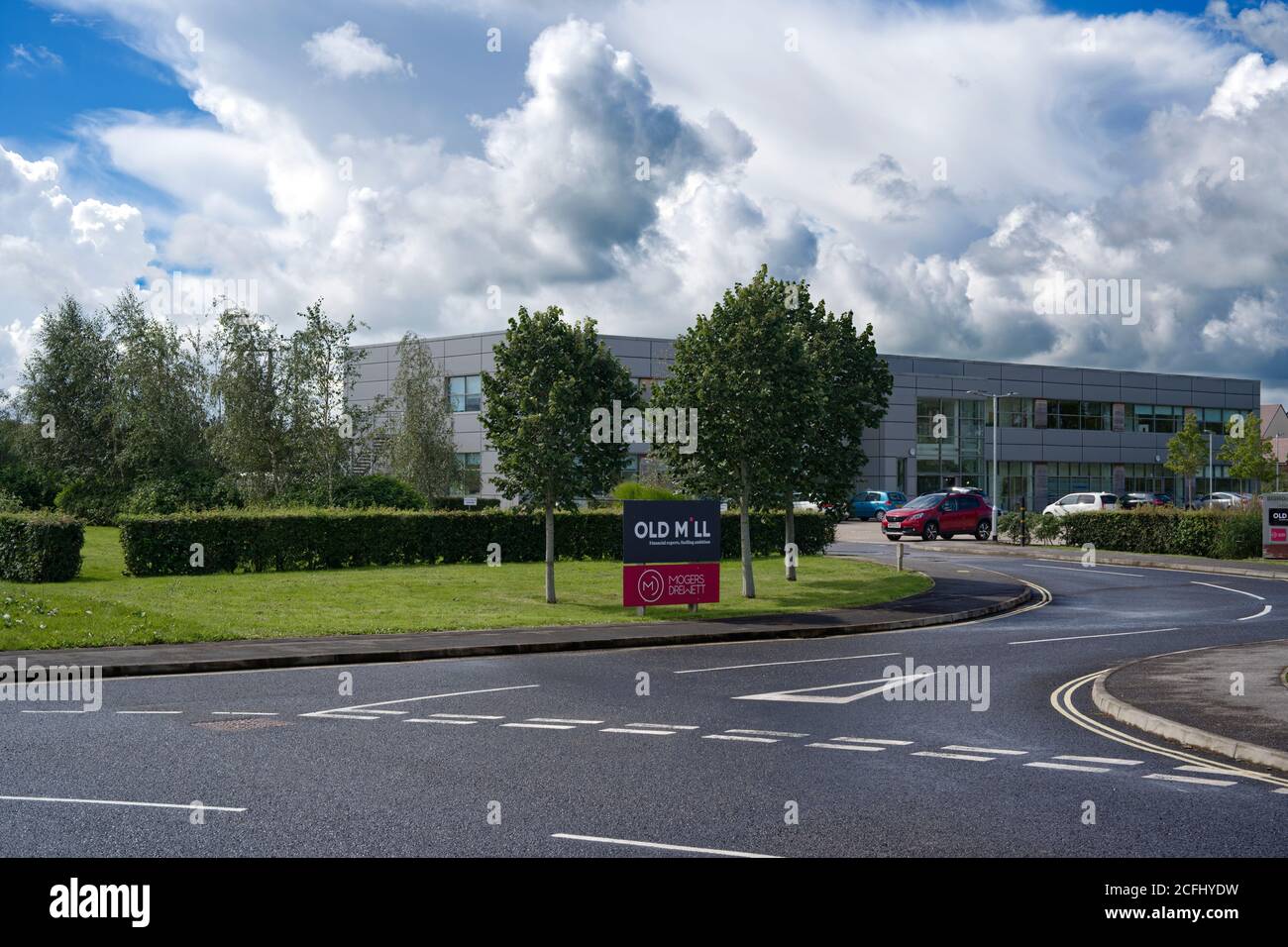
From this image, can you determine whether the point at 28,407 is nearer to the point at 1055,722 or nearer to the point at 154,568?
the point at 154,568

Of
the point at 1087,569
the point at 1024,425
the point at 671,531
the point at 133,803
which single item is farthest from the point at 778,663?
the point at 1024,425

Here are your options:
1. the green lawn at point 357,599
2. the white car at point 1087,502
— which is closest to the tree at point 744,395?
the green lawn at point 357,599

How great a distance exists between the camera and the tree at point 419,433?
4862 centimetres

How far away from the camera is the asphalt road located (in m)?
6.63

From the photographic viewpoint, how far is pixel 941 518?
45.2 m

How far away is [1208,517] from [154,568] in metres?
33.8

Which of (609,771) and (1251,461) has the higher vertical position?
(1251,461)

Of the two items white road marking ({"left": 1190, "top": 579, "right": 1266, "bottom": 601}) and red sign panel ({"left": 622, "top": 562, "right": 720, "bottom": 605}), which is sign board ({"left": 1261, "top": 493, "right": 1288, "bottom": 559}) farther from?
red sign panel ({"left": 622, "top": 562, "right": 720, "bottom": 605})

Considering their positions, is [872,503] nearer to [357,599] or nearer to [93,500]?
[93,500]

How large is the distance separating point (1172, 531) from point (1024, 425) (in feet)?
135

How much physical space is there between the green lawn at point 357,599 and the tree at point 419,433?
657 inches

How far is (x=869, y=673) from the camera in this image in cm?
1396

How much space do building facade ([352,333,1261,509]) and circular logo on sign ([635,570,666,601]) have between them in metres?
46.1
